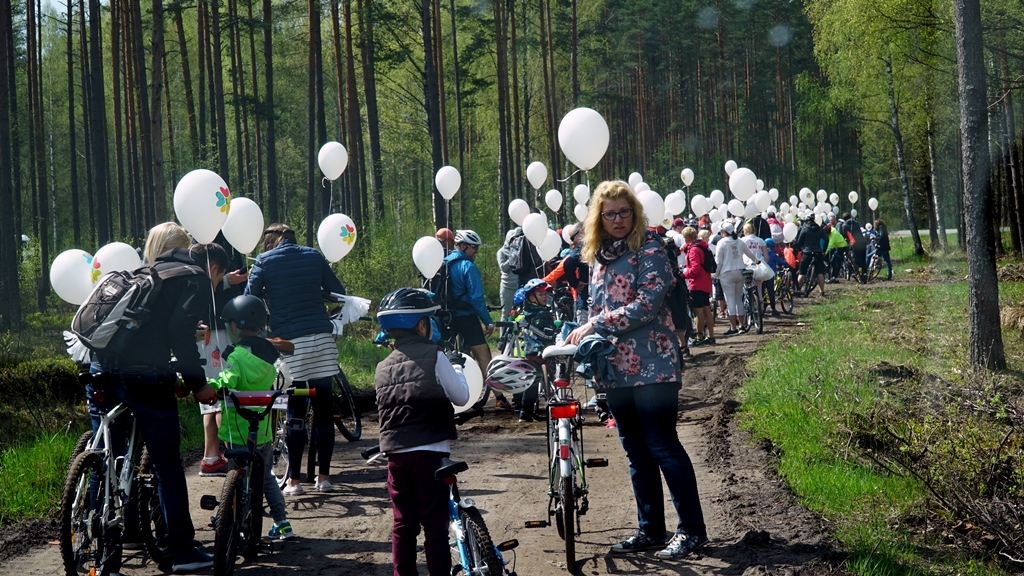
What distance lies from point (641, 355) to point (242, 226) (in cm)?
495

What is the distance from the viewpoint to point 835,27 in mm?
32812

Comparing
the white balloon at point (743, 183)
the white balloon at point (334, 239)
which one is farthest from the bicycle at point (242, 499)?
the white balloon at point (743, 183)

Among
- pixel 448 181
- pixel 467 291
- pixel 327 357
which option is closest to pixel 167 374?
pixel 327 357

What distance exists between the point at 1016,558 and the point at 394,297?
129 inches

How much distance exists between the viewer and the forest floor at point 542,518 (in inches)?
203

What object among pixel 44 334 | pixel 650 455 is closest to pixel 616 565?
pixel 650 455

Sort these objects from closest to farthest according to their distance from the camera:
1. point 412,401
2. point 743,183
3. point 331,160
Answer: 1. point 412,401
2. point 331,160
3. point 743,183

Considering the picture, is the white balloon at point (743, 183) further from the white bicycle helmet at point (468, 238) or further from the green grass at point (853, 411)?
the white bicycle helmet at point (468, 238)

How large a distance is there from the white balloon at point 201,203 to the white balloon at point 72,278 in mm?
2098

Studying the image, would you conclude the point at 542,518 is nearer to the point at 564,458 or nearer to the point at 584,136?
the point at 564,458

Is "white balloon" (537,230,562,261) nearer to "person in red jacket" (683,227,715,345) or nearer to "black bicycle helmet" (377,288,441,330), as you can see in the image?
"person in red jacket" (683,227,715,345)

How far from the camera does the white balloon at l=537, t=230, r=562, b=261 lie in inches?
535

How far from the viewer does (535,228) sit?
13273 millimetres

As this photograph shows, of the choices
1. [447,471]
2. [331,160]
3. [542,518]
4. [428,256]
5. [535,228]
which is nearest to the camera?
[447,471]
